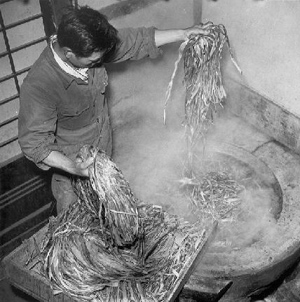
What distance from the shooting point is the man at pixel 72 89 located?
15.4ft

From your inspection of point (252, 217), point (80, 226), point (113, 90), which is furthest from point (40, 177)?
point (252, 217)

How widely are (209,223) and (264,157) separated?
262 centimetres

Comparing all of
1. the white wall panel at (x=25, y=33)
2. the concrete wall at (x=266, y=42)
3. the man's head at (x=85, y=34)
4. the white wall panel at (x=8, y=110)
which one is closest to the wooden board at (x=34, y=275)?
the man's head at (x=85, y=34)

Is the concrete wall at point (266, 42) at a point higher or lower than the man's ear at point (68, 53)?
lower

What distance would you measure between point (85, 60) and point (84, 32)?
364 millimetres

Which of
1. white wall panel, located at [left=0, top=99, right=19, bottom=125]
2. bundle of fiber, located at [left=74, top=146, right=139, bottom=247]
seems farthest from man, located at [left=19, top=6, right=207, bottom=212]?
white wall panel, located at [left=0, top=99, right=19, bottom=125]

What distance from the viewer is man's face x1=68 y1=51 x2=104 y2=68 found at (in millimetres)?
4852

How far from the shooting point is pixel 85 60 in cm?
492

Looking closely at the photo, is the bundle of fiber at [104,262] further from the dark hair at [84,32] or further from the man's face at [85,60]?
the dark hair at [84,32]

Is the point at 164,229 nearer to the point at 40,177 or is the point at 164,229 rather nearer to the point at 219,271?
the point at 219,271

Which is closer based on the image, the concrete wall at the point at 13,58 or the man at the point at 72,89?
the man at the point at 72,89

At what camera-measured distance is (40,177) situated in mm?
7629

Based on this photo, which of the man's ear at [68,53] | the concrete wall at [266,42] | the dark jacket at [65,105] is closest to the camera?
the man's ear at [68,53]

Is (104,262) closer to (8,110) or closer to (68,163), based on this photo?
(68,163)
